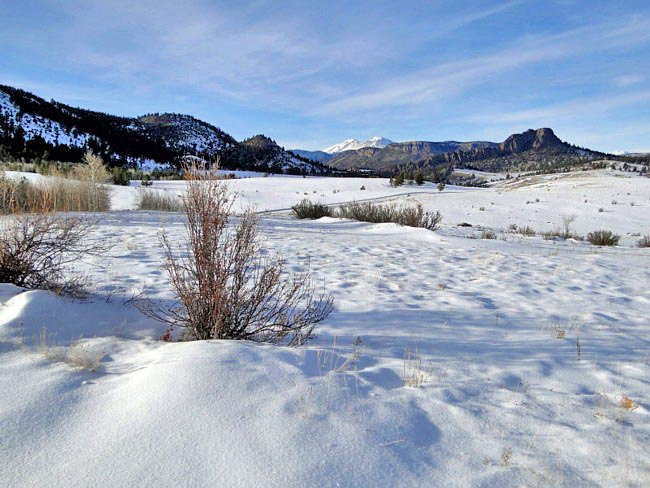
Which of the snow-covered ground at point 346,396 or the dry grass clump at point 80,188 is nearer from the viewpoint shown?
the snow-covered ground at point 346,396

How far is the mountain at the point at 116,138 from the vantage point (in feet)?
143

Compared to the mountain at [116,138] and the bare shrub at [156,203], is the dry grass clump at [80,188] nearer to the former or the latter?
the bare shrub at [156,203]

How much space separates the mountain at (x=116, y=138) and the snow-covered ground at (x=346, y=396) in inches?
947

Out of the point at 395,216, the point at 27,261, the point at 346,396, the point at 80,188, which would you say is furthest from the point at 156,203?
the point at 346,396

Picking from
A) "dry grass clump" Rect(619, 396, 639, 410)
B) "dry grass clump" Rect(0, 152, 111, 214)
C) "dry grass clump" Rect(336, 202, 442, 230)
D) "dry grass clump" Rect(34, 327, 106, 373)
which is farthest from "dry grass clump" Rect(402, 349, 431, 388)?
"dry grass clump" Rect(0, 152, 111, 214)

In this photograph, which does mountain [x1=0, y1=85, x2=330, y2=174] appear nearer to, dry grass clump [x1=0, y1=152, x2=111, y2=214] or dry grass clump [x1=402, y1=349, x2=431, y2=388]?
dry grass clump [x1=0, y1=152, x2=111, y2=214]

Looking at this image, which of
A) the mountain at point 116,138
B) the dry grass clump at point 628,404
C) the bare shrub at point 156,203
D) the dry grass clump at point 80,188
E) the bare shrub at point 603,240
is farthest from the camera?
the mountain at point 116,138

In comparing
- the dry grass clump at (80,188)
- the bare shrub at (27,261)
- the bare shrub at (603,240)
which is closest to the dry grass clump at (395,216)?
the bare shrub at (603,240)

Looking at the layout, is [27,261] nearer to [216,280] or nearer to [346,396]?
[216,280]

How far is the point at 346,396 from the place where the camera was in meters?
2.25

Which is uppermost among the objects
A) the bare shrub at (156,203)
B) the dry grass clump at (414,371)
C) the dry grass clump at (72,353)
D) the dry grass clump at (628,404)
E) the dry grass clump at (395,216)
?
the bare shrub at (156,203)

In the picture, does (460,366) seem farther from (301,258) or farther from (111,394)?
(301,258)

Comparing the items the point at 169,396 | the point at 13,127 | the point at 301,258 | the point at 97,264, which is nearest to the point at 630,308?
the point at 301,258

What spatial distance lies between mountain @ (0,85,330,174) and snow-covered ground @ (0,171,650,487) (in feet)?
78.9
